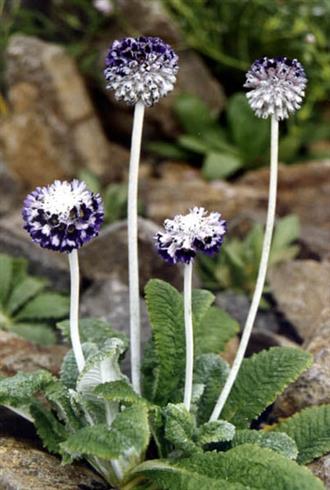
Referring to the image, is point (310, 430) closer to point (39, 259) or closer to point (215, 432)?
point (215, 432)

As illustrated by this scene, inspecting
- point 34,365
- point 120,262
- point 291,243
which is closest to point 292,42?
point 291,243

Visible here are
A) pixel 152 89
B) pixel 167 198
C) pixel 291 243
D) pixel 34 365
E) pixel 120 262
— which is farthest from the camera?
pixel 167 198

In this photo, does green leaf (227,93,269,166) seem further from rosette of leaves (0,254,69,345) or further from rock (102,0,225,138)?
rosette of leaves (0,254,69,345)

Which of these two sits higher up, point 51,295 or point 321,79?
point 321,79

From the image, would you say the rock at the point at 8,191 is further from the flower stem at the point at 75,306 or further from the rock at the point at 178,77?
the flower stem at the point at 75,306

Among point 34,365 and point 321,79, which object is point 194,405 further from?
point 321,79

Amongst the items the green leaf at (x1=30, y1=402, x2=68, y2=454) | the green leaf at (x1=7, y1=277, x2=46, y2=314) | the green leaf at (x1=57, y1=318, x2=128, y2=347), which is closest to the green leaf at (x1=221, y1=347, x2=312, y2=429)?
the green leaf at (x1=57, y1=318, x2=128, y2=347)

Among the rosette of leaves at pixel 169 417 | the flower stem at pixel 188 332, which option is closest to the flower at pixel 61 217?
the flower stem at pixel 188 332
